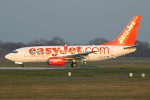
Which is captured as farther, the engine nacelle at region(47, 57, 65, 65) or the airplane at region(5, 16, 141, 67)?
the airplane at region(5, 16, 141, 67)

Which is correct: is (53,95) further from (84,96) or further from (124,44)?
(124,44)

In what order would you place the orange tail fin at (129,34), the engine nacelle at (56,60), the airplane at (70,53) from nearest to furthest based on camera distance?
the engine nacelle at (56,60) < the airplane at (70,53) < the orange tail fin at (129,34)

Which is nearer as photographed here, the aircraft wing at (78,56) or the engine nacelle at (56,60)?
the engine nacelle at (56,60)

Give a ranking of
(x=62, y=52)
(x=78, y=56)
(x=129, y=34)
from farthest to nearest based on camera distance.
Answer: (x=129, y=34) → (x=62, y=52) → (x=78, y=56)

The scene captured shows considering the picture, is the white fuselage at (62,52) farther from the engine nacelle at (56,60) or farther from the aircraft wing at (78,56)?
the engine nacelle at (56,60)

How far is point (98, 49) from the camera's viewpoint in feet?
165

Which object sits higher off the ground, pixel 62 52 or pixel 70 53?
pixel 62 52

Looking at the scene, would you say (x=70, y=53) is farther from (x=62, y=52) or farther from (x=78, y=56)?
(x=78, y=56)

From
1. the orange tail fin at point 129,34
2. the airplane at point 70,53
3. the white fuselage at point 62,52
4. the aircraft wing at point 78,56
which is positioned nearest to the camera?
the aircraft wing at point 78,56

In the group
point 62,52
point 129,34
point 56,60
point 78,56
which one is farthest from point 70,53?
point 129,34

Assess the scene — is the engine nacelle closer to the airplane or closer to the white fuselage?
the airplane

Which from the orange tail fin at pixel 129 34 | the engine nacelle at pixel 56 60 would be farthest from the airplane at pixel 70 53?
the engine nacelle at pixel 56 60

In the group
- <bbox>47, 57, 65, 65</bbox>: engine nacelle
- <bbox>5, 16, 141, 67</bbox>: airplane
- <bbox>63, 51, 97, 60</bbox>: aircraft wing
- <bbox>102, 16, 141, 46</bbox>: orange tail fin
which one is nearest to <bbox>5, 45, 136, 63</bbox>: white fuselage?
<bbox>5, 16, 141, 67</bbox>: airplane

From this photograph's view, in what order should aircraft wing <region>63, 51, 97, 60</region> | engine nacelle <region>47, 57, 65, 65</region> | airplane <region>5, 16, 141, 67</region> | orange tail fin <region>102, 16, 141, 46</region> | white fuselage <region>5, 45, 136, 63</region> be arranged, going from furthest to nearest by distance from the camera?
orange tail fin <region>102, 16, 141, 46</region> < white fuselage <region>5, 45, 136, 63</region> < airplane <region>5, 16, 141, 67</region> < aircraft wing <region>63, 51, 97, 60</region> < engine nacelle <region>47, 57, 65, 65</region>
